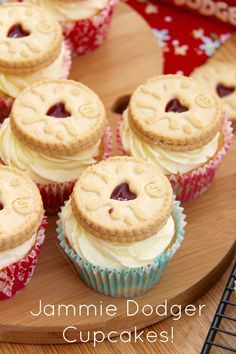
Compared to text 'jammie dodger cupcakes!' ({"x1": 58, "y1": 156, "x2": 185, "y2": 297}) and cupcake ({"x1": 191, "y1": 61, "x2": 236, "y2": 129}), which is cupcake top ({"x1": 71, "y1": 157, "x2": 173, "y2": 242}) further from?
cupcake ({"x1": 191, "y1": 61, "x2": 236, "y2": 129})

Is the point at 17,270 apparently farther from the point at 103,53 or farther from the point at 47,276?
the point at 103,53

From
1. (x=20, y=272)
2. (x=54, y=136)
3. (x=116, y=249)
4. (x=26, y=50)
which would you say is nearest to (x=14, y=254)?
(x=20, y=272)

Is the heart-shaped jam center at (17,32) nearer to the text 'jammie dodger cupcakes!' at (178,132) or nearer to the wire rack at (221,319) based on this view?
the text 'jammie dodger cupcakes!' at (178,132)

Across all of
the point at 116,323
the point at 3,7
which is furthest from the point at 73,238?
the point at 3,7

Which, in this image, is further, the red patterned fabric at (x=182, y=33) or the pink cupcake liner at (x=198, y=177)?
the red patterned fabric at (x=182, y=33)

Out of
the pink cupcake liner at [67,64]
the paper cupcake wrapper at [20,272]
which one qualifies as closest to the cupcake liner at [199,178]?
the paper cupcake wrapper at [20,272]

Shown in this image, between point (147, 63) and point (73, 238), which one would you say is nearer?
point (73, 238)

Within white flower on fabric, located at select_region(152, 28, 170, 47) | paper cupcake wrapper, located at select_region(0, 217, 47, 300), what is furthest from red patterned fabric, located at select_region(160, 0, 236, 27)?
paper cupcake wrapper, located at select_region(0, 217, 47, 300)
